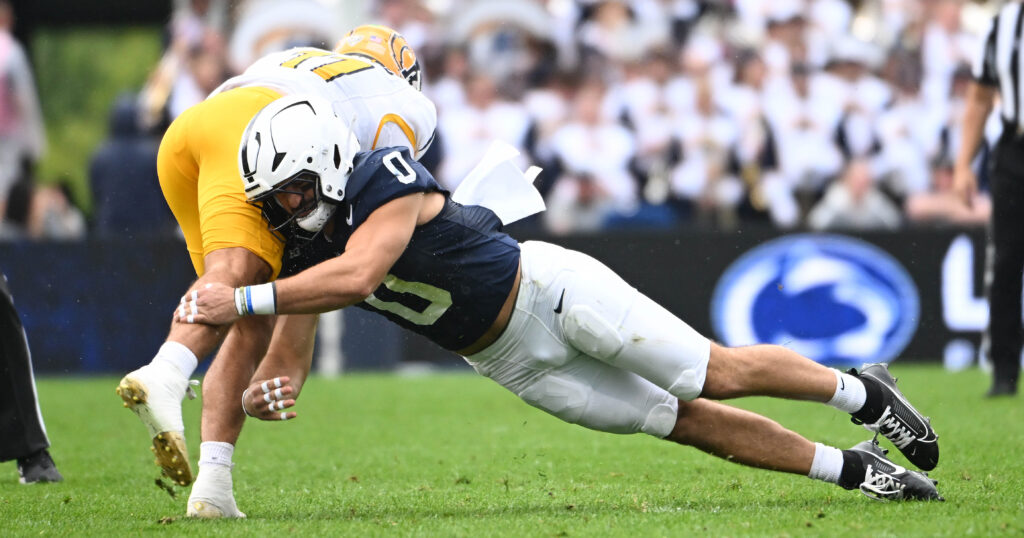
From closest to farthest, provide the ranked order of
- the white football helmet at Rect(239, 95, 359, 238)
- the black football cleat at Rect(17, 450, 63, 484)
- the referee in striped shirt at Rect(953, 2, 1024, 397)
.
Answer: the white football helmet at Rect(239, 95, 359, 238) < the black football cleat at Rect(17, 450, 63, 484) < the referee in striped shirt at Rect(953, 2, 1024, 397)

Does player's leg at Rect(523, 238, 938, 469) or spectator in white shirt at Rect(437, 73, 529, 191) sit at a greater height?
player's leg at Rect(523, 238, 938, 469)

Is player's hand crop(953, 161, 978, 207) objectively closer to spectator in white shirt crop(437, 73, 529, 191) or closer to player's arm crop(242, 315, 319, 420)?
spectator in white shirt crop(437, 73, 529, 191)

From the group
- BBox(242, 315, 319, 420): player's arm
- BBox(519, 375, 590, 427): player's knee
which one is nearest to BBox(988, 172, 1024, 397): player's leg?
BBox(519, 375, 590, 427): player's knee

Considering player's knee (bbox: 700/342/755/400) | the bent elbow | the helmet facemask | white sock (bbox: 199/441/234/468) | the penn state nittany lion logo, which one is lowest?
the penn state nittany lion logo

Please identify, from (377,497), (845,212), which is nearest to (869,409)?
(377,497)

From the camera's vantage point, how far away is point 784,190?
12672 millimetres

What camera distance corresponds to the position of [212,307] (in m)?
4.64

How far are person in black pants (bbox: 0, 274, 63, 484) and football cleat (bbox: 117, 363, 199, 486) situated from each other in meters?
2.04

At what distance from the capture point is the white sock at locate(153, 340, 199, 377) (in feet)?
15.6

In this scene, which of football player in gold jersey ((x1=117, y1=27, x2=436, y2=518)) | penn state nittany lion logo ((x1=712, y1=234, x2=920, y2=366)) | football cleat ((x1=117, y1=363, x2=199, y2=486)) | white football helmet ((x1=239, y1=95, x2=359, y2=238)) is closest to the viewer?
football cleat ((x1=117, y1=363, x2=199, y2=486))

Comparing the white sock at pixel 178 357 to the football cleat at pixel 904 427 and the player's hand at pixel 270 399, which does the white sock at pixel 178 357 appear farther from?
the football cleat at pixel 904 427

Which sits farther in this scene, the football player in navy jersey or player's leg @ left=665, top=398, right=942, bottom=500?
player's leg @ left=665, top=398, right=942, bottom=500

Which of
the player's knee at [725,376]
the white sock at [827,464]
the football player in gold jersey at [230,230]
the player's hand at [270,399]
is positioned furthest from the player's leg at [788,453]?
the football player in gold jersey at [230,230]

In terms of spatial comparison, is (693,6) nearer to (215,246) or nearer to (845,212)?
(845,212)
